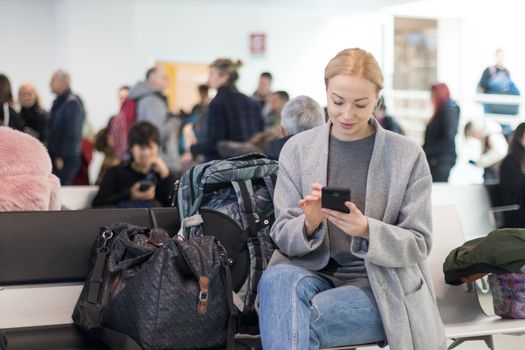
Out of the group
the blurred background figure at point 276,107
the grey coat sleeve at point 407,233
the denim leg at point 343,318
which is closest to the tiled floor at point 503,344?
the denim leg at point 343,318

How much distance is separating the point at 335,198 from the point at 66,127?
23.0ft

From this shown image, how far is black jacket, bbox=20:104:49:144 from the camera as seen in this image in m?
10.4

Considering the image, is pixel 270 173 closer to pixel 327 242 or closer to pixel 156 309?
pixel 327 242

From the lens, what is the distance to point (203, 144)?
7590mm

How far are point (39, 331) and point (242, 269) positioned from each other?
78 centimetres

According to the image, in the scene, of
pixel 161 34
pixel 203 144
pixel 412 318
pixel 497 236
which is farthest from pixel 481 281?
pixel 161 34

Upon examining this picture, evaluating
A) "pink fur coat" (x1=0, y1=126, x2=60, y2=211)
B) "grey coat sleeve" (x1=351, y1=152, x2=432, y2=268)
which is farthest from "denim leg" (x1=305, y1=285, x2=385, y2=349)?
"pink fur coat" (x1=0, y1=126, x2=60, y2=211)

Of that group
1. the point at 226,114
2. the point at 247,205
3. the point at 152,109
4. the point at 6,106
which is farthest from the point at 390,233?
the point at 152,109

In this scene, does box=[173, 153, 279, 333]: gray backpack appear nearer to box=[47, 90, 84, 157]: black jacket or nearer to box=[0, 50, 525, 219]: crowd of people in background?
box=[0, 50, 525, 219]: crowd of people in background

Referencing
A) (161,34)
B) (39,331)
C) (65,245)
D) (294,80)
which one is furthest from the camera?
(294,80)

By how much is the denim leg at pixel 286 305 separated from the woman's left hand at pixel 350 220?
0.76 ft

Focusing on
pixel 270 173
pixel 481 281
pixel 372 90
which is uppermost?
pixel 372 90

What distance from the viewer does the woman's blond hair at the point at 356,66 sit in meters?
3.11

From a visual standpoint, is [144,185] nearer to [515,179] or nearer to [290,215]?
[290,215]
